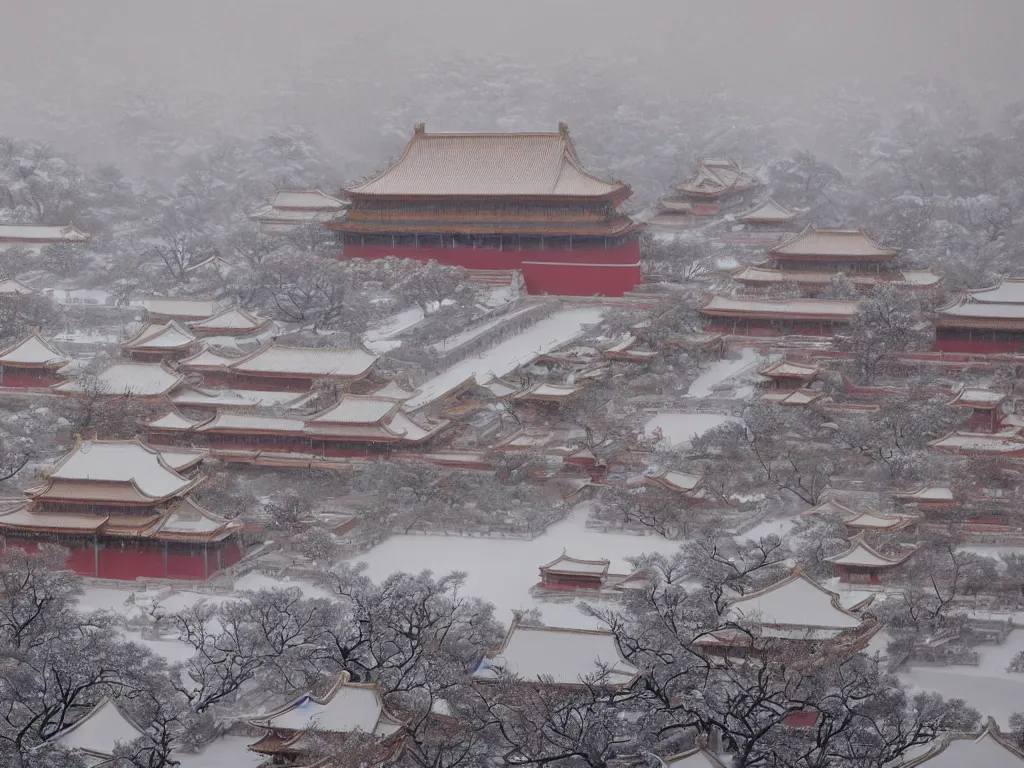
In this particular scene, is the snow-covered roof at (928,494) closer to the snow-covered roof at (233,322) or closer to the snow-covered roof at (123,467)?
the snow-covered roof at (123,467)

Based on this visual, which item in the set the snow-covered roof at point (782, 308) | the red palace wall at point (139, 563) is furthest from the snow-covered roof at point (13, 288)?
the snow-covered roof at point (782, 308)

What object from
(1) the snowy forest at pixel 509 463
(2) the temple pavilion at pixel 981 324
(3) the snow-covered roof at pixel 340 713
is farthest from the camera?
(2) the temple pavilion at pixel 981 324

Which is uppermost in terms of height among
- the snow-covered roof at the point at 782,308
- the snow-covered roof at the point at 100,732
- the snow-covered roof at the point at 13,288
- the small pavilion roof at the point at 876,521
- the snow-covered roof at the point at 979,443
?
the snow-covered roof at the point at 100,732

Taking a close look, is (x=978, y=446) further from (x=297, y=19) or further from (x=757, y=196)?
(x=297, y=19)

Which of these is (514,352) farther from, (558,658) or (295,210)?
(558,658)

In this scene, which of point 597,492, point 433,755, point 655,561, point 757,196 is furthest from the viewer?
point 757,196

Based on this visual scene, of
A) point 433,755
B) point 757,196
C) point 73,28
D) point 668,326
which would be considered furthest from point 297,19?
point 433,755
